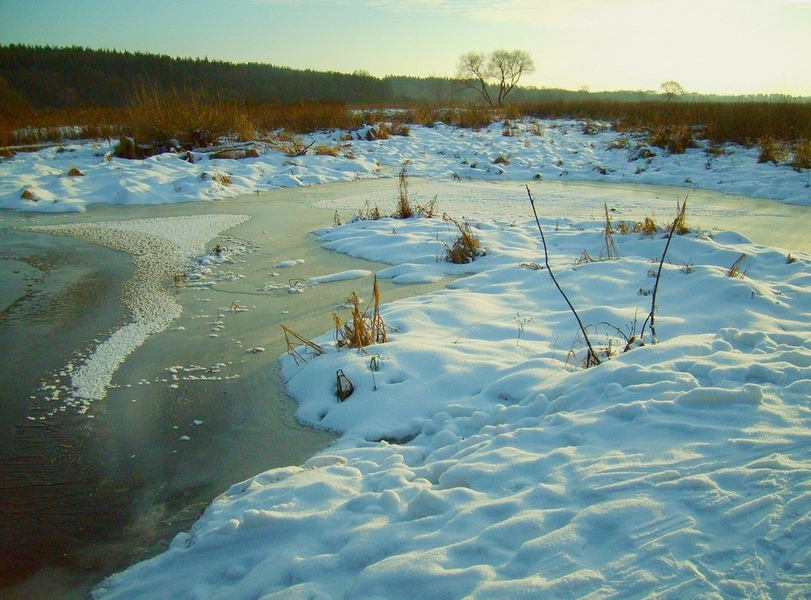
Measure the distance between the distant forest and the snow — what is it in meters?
29.3

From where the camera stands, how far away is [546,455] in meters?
2.23

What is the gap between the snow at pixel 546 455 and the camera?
1.63m

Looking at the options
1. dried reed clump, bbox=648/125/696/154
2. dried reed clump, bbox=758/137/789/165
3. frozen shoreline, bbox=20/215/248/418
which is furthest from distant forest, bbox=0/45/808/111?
frozen shoreline, bbox=20/215/248/418

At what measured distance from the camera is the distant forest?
39219 mm

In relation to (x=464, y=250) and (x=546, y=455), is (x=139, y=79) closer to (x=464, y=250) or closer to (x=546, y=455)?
(x=464, y=250)

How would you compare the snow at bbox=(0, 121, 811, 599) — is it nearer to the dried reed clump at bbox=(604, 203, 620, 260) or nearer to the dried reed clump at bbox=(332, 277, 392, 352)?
the dried reed clump at bbox=(332, 277, 392, 352)

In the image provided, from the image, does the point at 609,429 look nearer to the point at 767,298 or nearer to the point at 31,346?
the point at 767,298

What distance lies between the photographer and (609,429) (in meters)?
2.35

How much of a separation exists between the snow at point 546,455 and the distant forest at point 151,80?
1155 inches

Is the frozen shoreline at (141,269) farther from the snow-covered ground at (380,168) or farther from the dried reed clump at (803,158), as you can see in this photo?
the dried reed clump at (803,158)

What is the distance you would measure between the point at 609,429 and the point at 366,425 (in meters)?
1.26

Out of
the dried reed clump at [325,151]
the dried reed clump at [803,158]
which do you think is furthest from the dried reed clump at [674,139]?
the dried reed clump at [325,151]

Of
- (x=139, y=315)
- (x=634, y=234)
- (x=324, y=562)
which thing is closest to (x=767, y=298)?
(x=634, y=234)

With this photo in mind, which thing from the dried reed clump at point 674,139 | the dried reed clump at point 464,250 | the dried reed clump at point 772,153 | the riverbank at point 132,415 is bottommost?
the riverbank at point 132,415
